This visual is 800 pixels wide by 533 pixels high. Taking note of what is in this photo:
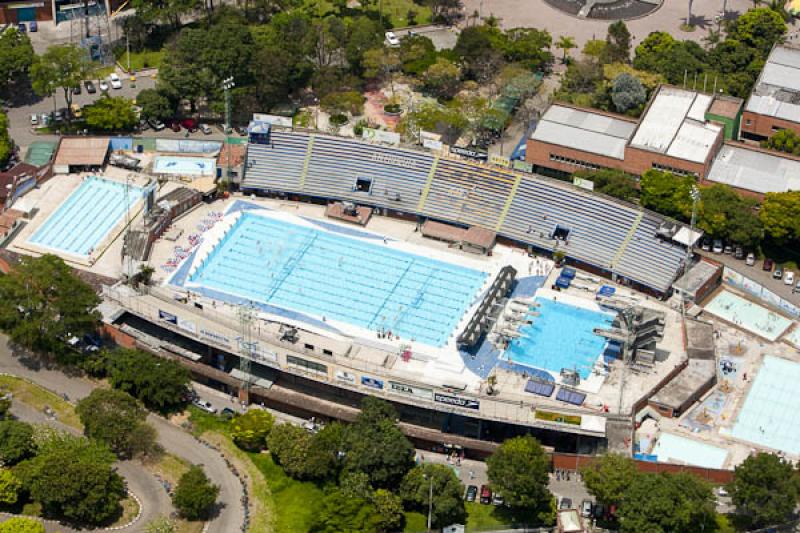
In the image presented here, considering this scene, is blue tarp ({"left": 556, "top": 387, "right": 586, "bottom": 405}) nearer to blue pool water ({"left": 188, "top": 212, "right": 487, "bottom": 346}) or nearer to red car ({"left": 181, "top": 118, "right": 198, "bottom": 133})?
blue pool water ({"left": 188, "top": 212, "right": 487, "bottom": 346})

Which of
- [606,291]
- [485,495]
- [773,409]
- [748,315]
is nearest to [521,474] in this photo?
[485,495]

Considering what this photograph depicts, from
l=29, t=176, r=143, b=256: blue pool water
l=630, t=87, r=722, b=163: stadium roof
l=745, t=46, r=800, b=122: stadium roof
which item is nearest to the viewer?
l=29, t=176, r=143, b=256: blue pool water

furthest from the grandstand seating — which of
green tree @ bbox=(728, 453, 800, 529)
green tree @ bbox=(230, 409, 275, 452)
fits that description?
green tree @ bbox=(230, 409, 275, 452)

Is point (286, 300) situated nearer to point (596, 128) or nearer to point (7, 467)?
point (7, 467)

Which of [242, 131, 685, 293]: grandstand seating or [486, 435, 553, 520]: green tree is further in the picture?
[242, 131, 685, 293]: grandstand seating

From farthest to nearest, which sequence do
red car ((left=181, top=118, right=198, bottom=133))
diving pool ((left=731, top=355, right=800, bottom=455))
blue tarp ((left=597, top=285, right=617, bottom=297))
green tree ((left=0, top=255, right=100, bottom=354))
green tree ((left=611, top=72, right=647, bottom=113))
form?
red car ((left=181, top=118, right=198, bottom=133)) → green tree ((left=611, top=72, right=647, bottom=113)) → blue tarp ((left=597, top=285, right=617, bottom=297)) → green tree ((left=0, top=255, right=100, bottom=354)) → diving pool ((left=731, top=355, right=800, bottom=455))

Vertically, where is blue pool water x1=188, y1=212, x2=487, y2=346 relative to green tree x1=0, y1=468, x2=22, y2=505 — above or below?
above

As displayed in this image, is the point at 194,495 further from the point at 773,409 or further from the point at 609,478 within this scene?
the point at 773,409

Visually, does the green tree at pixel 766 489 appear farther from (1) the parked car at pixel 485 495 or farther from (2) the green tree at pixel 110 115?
(2) the green tree at pixel 110 115
